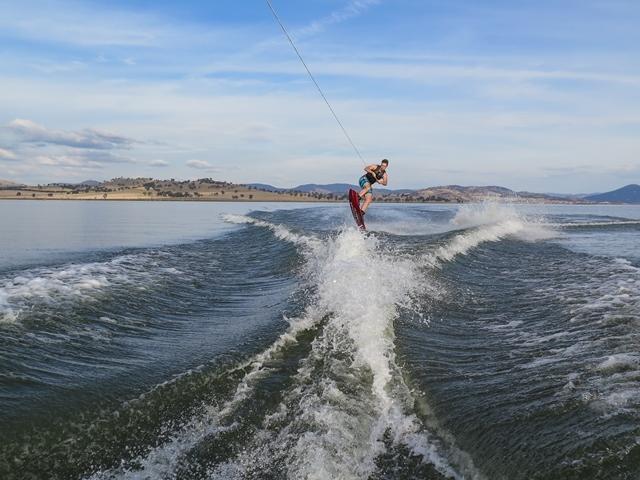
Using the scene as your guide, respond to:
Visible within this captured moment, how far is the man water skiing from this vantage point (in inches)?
736

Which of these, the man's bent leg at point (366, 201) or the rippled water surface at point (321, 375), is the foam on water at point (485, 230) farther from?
the rippled water surface at point (321, 375)

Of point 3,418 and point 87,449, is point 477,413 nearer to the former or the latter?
point 87,449

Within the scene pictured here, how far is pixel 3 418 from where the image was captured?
5.73 meters

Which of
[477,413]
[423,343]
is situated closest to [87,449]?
[477,413]

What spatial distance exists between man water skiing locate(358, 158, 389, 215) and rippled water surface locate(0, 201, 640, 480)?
171 inches

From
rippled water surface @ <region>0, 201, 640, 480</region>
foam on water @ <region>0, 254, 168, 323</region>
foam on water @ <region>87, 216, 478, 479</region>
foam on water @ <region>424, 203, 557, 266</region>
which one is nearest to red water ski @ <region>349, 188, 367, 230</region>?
foam on water @ <region>424, 203, 557, 266</region>

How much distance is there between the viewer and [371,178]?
62.2 feet

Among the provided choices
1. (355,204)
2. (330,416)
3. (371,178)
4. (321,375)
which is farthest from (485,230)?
(330,416)

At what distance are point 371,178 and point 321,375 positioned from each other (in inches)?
497

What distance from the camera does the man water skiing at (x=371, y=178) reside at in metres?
18.7

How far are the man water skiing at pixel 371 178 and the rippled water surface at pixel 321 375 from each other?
435 centimetres

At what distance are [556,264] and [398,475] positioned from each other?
1520 cm

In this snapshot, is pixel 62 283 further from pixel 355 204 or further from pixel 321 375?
pixel 355 204

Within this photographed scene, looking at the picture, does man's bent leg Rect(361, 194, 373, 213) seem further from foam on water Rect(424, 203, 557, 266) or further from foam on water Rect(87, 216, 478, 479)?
foam on water Rect(87, 216, 478, 479)
